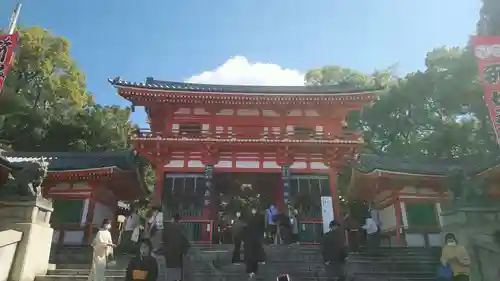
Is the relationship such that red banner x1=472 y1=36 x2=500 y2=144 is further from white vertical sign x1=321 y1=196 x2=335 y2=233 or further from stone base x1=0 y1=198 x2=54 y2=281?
stone base x1=0 y1=198 x2=54 y2=281

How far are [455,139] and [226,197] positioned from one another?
51.2 ft

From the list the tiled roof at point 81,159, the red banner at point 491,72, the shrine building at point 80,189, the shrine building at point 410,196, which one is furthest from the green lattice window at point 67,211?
the red banner at point 491,72

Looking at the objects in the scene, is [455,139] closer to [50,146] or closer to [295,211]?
[295,211]

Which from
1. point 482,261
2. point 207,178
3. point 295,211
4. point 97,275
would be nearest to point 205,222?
point 207,178

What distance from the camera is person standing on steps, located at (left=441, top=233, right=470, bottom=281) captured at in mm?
6689

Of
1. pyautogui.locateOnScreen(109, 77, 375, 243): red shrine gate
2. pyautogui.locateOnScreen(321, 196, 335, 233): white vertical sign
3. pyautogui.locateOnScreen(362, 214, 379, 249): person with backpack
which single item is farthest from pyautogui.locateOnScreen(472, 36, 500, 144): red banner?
pyautogui.locateOnScreen(321, 196, 335, 233): white vertical sign

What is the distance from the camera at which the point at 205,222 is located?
15.8 metres

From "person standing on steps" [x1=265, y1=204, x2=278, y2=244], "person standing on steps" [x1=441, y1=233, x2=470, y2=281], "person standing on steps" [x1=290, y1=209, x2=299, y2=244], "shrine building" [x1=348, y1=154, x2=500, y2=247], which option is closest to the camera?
"person standing on steps" [x1=441, y1=233, x2=470, y2=281]

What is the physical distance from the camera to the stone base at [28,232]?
8.00m

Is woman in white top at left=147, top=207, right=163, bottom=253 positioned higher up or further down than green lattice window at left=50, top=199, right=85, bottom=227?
further down

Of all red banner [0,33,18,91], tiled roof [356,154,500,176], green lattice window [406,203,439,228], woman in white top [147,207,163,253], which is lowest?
woman in white top [147,207,163,253]

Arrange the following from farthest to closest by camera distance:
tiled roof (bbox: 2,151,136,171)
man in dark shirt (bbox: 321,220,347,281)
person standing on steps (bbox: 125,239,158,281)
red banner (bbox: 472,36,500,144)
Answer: tiled roof (bbox: 2,151,136,171) < red banner (bbox: 472,36,500,144) < man in dark shirt (bbox: 321,220,347,281) < person standing on steps (bbox: 125,239,158,281)

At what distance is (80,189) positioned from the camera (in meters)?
17.6

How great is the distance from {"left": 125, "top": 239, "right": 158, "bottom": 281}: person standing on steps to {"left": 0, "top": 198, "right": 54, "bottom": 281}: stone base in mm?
3601
